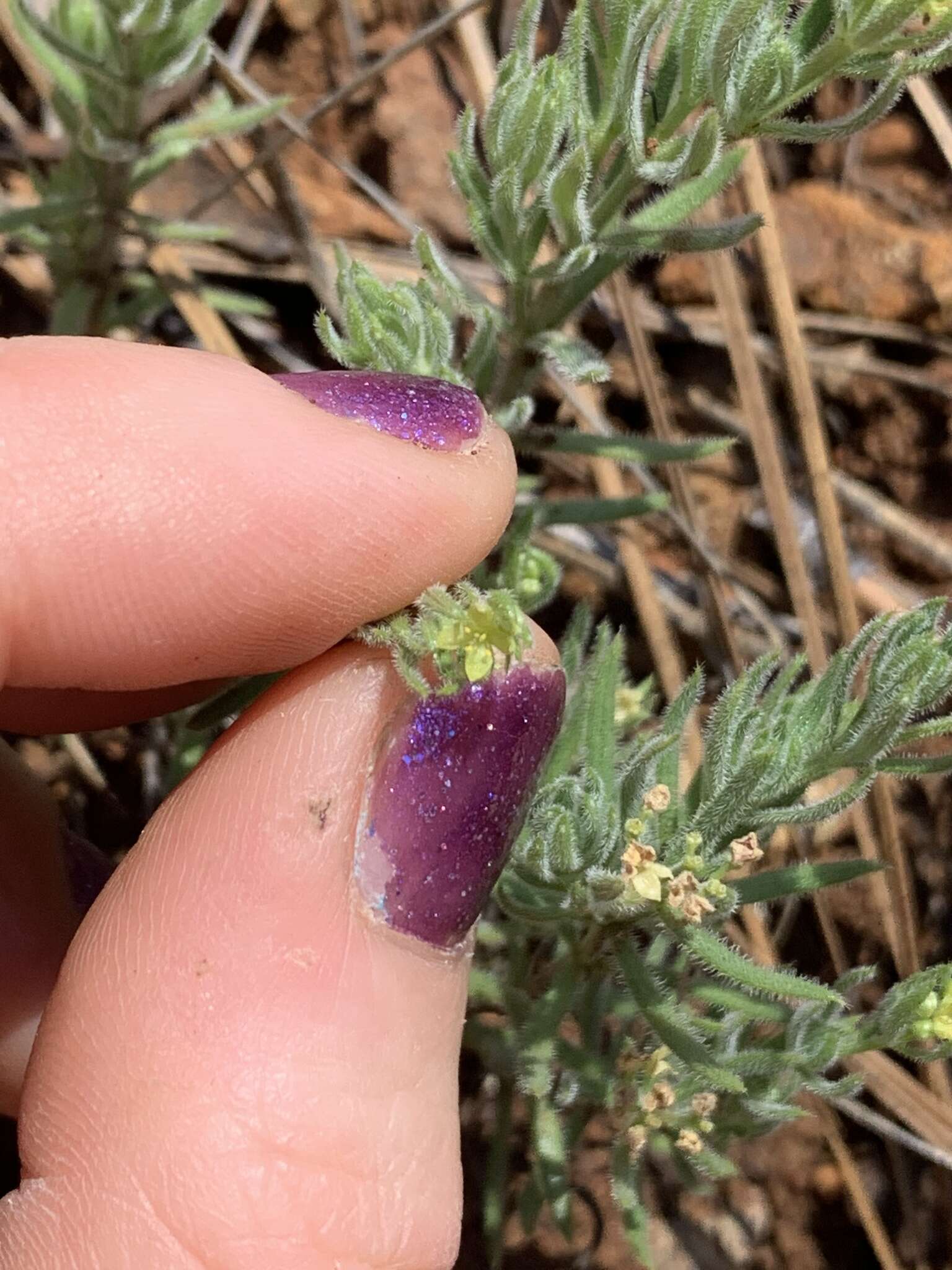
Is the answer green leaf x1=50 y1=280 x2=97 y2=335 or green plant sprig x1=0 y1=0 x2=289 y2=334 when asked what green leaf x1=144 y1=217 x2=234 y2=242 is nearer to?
green plant sprig x1=0 y1=0 x2=289 y2=334

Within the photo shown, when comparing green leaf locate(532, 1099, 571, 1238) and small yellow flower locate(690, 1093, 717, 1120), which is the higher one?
small yellow flower locate(690, 1093, 717, 1120)

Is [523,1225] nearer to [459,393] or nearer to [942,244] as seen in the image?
[459,393]

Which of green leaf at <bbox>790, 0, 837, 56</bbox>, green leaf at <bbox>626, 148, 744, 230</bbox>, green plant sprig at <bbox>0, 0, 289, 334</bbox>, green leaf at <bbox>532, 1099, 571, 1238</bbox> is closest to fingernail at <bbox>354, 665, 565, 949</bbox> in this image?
green leaf at <bbox>532, 1099, 571, 1238</bbox>

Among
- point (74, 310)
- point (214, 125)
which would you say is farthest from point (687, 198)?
point (74, 310)

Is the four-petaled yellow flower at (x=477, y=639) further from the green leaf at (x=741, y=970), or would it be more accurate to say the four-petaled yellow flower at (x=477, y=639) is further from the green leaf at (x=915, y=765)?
the green leaf at (x=915, y=765)

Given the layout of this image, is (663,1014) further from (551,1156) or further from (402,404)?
(402,404)
